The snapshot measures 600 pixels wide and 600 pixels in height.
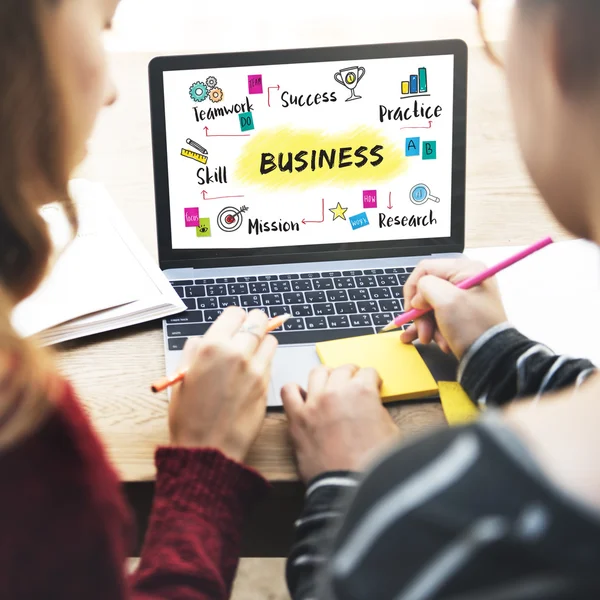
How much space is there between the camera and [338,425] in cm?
67

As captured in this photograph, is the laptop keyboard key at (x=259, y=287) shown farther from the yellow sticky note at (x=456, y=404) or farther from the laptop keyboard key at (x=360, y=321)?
the yellow sticky note at (x=456, y=404)

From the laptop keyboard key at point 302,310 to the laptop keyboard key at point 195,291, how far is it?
108 mm

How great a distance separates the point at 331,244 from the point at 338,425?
32cm

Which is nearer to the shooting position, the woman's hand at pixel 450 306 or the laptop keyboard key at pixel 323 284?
the woman's hand at pixel 450 306

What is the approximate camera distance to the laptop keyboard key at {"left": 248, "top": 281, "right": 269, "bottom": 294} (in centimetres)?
87

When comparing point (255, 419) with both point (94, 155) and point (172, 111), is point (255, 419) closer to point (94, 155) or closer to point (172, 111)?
point (172, 111)

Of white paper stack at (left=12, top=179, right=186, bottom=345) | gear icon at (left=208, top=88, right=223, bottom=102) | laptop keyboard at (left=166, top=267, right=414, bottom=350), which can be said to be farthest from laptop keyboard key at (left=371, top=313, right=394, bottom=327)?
gear icon at (left=208, top=88, right=223, bottom=102)

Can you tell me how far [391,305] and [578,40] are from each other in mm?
452

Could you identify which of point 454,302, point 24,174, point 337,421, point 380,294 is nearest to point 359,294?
point 380,294

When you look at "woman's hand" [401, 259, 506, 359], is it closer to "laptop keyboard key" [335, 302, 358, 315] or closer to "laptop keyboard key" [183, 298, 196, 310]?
"laptop keyboard key" [335, 302, 358, 315]

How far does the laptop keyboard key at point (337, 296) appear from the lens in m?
0.86

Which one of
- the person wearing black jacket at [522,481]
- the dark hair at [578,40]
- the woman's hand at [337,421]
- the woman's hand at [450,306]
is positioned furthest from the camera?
the woman's hand at [450,306]

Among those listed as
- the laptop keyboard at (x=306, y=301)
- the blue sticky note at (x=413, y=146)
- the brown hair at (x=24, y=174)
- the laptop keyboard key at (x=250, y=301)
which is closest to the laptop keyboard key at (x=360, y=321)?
the laptop keyboard at (x=306, y=301)

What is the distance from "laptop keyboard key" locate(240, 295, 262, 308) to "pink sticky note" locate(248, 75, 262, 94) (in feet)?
0.80
